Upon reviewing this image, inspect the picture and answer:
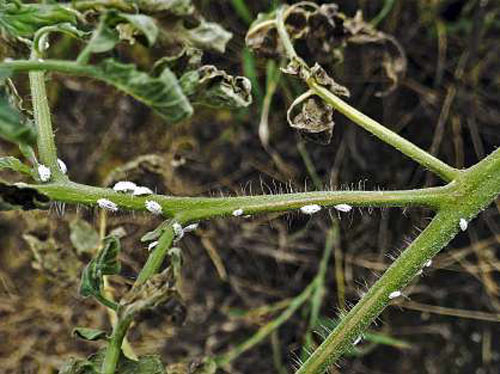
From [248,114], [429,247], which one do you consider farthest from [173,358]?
[429,247]

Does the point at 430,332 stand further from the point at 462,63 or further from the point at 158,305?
the point at 158,305

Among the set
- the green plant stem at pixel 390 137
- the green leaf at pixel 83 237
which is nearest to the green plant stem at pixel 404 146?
the green plant stem at pixel 390 137

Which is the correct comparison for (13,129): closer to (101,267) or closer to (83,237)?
(101,267)

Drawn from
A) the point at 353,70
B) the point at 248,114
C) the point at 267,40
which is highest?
the point at 267,40

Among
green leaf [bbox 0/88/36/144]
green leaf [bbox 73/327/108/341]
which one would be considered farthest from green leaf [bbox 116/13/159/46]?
green leaf [bbox 73/327/108/341]

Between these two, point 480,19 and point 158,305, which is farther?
point 480,19

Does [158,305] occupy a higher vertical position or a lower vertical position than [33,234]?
higher

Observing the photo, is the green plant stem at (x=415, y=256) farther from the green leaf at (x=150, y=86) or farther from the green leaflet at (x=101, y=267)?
the green leaf at (x=150, y=86)

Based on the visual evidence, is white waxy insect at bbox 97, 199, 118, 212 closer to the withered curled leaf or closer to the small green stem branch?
the small green stem branch
